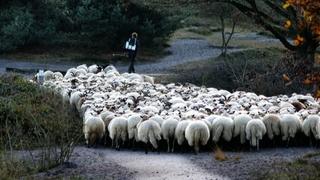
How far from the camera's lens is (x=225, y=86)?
1027 inches

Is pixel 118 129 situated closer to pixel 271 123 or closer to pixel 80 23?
pixel 271 123

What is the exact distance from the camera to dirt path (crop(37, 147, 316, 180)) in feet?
40.8

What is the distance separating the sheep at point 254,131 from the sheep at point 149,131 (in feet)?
6.52

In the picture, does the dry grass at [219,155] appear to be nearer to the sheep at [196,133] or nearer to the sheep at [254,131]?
the sheep at [196,133]

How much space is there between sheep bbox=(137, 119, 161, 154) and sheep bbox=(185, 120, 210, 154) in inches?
26.0

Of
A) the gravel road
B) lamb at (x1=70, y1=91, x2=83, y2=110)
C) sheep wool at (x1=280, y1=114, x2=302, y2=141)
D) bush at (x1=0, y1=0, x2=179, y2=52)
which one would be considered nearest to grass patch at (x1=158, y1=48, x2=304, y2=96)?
the gravel road

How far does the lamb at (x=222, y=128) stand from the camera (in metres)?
15.0

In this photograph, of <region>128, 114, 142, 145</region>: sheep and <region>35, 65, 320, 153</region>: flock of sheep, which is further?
<region>128, 114, 142, 145</region>: sheep

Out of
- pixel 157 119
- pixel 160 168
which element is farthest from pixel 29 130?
pixel 160 168

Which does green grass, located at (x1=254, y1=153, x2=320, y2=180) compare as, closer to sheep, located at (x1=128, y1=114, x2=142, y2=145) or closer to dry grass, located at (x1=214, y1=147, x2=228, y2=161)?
dry grass, located at (x1=214, y1=147, x2=228, y2=161)

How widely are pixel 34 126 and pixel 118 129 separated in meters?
1.90

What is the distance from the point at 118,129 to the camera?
1523 centimetres

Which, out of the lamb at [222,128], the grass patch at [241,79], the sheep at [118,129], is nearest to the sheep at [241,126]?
the lamb at [222,128]

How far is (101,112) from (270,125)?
3931mm
